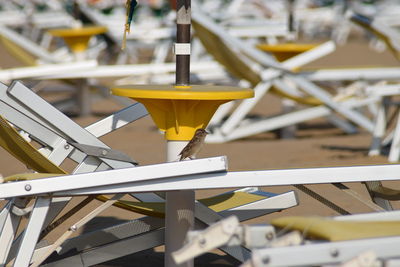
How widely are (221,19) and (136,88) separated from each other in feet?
33.0

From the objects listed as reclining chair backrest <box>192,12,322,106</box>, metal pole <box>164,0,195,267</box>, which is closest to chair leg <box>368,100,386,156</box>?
reclining chair backrest <box>192,12,322,106</box>

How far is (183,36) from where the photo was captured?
10.8ft

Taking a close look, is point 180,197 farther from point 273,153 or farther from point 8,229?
point 273,153

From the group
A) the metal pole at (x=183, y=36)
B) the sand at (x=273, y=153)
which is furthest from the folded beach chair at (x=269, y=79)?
the metal pole at (x=183, y=36)

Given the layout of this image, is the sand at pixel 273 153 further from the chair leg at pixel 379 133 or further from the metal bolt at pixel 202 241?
the metal bolt at pixel 202 241

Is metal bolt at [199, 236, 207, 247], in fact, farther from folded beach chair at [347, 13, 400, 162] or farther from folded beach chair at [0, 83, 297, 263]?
folded beach chair at [347, 13, 400, 162]

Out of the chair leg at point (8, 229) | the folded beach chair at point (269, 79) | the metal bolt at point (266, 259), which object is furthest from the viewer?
the folded beach chair at point (269, 79)

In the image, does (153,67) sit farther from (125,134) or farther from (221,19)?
(221,19)

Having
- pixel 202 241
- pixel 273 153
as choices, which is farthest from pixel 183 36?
pixel 273 153

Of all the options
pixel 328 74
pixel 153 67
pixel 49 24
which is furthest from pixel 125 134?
pixel 49 24

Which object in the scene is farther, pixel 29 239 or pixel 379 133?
pixel 379 133

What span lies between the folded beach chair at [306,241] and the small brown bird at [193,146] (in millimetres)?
612

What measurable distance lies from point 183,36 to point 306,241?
1.06 metres

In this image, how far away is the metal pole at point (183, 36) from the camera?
3.29 m
